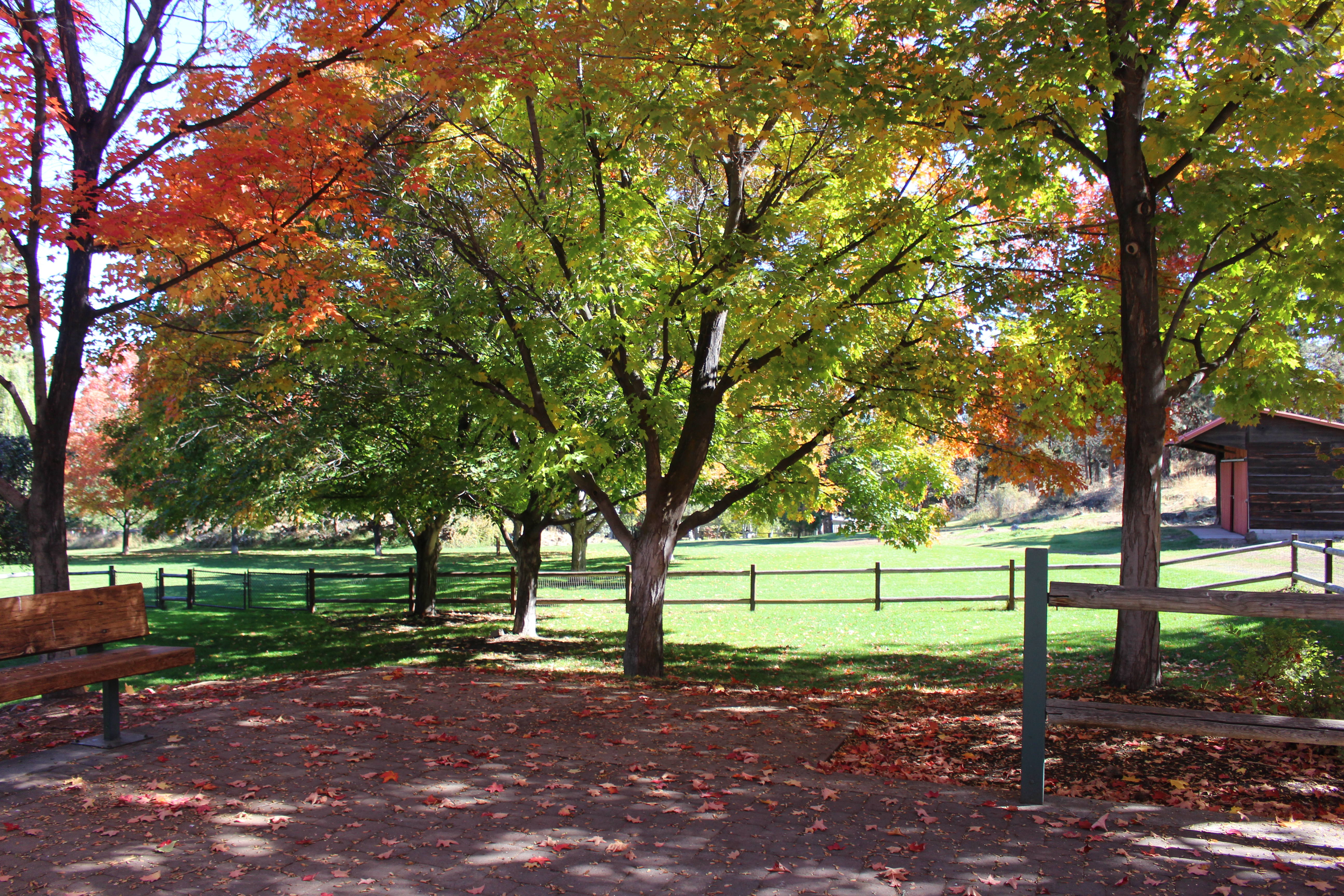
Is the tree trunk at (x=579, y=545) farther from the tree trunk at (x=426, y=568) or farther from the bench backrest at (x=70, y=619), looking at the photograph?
the bench backrest at (x=70, y=619)

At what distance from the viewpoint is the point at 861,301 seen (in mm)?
9062

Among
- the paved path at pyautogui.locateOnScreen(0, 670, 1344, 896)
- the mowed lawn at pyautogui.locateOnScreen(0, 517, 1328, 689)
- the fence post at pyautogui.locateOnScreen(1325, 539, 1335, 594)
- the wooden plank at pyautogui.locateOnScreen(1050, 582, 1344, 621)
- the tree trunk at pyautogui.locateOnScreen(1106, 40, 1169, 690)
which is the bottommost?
the mowed lawn at pyautogui.locateOnScreen(0, 517, 1328, 689)

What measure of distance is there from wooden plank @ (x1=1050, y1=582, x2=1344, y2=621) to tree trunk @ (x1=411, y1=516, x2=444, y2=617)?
1491cm

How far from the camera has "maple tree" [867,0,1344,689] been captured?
18.1 feet

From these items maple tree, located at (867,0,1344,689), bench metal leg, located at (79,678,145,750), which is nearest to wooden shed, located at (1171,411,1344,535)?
maple tree, located at (867,0,1344,689)

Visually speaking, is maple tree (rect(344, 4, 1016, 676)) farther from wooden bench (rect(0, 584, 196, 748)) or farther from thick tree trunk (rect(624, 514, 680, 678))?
wooden bench (rect(0, 584, 196, 748))

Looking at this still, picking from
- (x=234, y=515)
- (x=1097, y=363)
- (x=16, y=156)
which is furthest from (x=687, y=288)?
(x=234, y=515)

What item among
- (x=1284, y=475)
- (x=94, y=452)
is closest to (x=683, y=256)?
(x=1284, y=475)

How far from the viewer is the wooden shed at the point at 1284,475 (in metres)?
26.0

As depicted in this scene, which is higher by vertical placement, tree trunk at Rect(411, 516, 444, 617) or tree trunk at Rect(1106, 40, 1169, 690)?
tree trunk at Rect(1106, 40, 1169, 690)

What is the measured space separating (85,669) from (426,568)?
13389mm

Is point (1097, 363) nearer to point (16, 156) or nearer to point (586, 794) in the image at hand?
point (586, 794)

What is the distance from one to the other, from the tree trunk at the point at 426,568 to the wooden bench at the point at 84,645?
11288mm

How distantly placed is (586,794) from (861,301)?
6.23 metres
